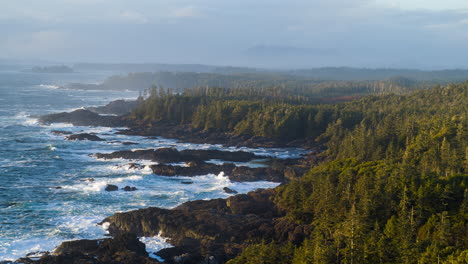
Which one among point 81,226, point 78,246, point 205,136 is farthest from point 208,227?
point 205,136

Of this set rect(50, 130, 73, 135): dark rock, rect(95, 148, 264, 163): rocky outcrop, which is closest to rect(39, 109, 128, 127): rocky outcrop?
rect(50, 130, 73, 135): dark rock

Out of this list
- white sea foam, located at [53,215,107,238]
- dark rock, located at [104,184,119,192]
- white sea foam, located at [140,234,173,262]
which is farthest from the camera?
dark rock, located at [104,184,119,192]

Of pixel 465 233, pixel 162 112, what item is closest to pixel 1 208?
pixel 465 233

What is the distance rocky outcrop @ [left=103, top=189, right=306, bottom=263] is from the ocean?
5.51ft

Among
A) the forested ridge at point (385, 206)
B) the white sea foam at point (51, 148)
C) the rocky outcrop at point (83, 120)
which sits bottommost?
the white sea foam at point (51, 148)

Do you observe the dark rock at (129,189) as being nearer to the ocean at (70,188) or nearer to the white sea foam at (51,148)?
the ocean at (70,188)

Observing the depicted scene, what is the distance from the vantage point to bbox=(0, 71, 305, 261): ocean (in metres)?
40.1

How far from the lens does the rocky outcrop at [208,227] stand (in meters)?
35.5

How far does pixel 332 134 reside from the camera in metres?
88.9

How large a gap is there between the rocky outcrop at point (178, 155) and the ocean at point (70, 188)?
2203 mm

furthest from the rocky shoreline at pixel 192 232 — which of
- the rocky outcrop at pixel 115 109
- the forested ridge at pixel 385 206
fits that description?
the rocky outcrop at pixel 115 109

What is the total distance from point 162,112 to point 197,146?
1198 inches

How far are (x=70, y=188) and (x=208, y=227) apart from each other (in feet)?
69.2

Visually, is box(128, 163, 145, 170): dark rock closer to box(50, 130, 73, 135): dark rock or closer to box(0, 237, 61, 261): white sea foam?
box(0, 237, 61, 261): white sea foam
